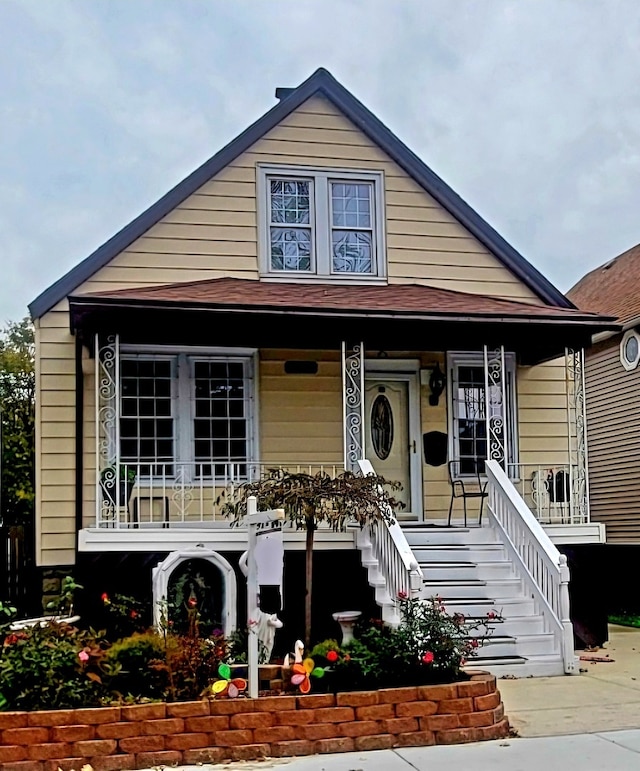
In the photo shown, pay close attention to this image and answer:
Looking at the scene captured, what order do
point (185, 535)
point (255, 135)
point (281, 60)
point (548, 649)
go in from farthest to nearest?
point (281, 60), point (255, 135), point (185, 535), point (548, 649)

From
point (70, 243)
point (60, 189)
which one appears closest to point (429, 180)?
point (60, 189)

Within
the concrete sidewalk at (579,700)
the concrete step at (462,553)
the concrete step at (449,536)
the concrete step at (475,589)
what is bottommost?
the concrete sidewalk at (579,700)

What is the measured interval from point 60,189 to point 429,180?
12.4 meters

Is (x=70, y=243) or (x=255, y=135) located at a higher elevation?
(x=70, y=243)

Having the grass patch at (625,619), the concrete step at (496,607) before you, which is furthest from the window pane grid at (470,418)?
the grass patch at (625,619)

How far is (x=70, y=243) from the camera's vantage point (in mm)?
26812

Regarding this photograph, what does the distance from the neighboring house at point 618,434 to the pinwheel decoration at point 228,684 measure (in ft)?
37.7

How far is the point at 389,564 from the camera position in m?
10.1

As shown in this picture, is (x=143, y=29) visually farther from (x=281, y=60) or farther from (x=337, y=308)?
(x=337, y=308)

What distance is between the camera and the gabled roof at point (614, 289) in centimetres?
1789

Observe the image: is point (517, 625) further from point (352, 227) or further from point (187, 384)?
point (352, 227)

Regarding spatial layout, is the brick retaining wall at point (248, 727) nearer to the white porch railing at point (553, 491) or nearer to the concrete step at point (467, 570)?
the concrete step at point (467, 570)

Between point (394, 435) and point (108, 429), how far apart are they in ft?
12.3

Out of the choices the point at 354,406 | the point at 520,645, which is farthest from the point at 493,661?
the point at 354,406
